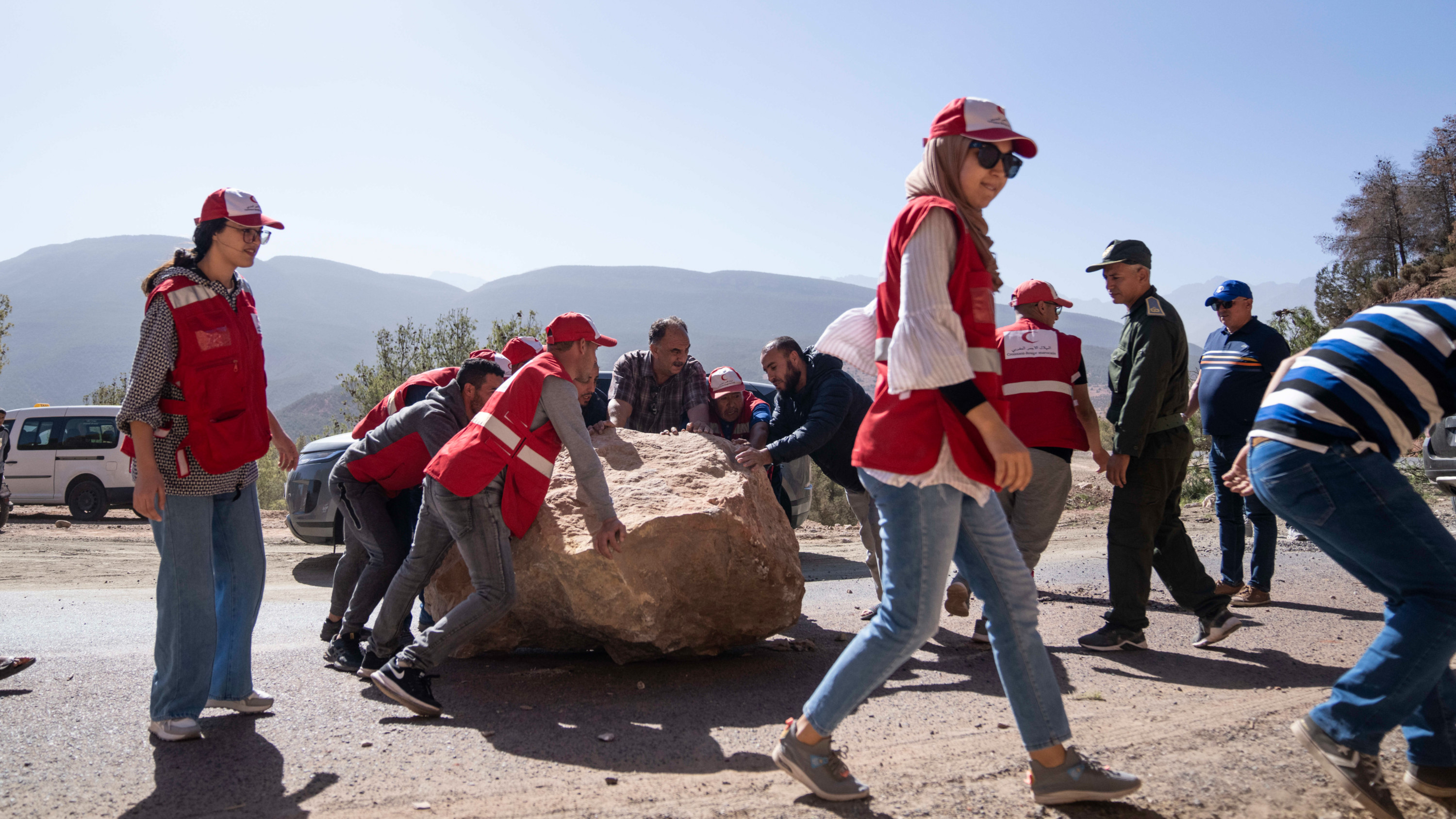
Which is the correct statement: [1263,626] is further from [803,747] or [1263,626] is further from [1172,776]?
[803,747]

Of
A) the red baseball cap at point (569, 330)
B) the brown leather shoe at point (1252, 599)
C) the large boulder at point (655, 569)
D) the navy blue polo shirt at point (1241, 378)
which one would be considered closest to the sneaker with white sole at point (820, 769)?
the large boulder at point (655, 569)

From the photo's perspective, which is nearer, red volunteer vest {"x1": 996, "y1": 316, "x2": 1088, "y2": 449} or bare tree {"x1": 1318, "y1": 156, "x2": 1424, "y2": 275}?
red volunteer vest {"x1": 996, "y1": 316, "x2": 1088, "y2": 449}

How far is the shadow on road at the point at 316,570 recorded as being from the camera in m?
8.76

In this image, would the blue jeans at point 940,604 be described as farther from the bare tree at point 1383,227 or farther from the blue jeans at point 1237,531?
the bare tree at point 1383,227

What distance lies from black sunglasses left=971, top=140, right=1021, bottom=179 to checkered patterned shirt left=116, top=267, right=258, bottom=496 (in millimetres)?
2963

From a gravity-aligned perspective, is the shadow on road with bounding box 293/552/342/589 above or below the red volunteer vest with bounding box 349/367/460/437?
below

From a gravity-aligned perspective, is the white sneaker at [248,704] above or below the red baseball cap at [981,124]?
below

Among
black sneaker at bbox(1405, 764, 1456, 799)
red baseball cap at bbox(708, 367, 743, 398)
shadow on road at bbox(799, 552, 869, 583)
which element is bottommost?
shadow on road at bbox(799, 552, 869, 583)

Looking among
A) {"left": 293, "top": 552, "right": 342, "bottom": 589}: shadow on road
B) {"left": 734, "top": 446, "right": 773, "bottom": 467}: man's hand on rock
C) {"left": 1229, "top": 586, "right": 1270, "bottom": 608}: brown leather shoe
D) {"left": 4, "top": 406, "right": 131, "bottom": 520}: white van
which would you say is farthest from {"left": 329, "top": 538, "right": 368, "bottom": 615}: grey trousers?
{"left": 4, "top": 406, "right": 131, "bottom": 520}: white van

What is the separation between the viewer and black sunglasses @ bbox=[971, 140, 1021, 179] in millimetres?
2729

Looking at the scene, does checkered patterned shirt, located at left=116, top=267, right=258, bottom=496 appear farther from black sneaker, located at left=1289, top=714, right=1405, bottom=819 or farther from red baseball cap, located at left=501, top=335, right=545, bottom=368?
black sneaker, located at left=1289, top=714, right=1405, bottom=819

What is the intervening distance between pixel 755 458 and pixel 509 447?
4.89 feet

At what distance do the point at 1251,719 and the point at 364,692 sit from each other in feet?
12.7

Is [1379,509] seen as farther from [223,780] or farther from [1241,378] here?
[223,780]
